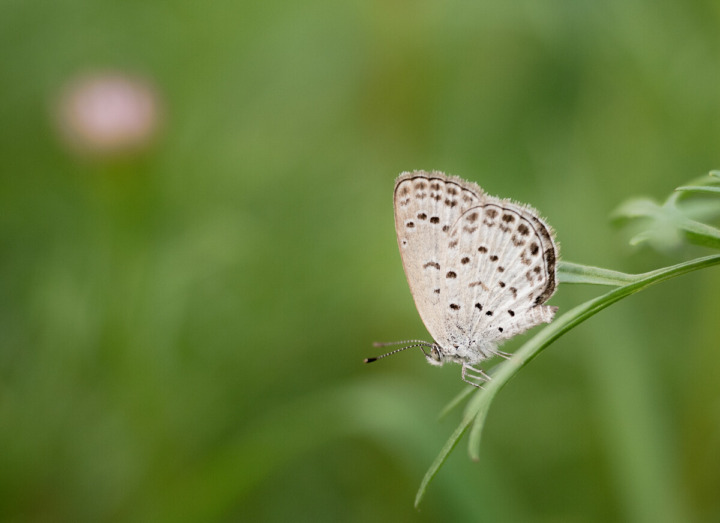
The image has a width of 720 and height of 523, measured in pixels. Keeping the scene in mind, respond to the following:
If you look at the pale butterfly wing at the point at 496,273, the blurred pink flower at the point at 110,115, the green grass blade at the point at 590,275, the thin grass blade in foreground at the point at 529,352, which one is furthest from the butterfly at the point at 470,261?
the blurred pink flower at the point at 110,115

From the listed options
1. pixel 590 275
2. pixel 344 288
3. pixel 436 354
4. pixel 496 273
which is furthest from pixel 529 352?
pixel 344 288

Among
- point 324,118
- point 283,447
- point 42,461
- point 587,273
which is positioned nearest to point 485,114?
point 324,118

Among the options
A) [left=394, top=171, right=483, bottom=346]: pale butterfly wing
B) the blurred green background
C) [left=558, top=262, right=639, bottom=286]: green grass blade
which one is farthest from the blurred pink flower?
[left=558, top=262, right=639, bottom=286]: green grass blade

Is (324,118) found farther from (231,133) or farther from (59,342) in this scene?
(59,342)

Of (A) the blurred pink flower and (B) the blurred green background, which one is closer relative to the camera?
(B) the blurred green background

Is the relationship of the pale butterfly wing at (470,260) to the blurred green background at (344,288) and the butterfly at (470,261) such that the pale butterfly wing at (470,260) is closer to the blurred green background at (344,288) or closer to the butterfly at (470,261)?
the butterfly at (470,261)

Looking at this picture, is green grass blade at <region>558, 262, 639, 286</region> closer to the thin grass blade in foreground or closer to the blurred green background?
the thin grass blade in foreground
